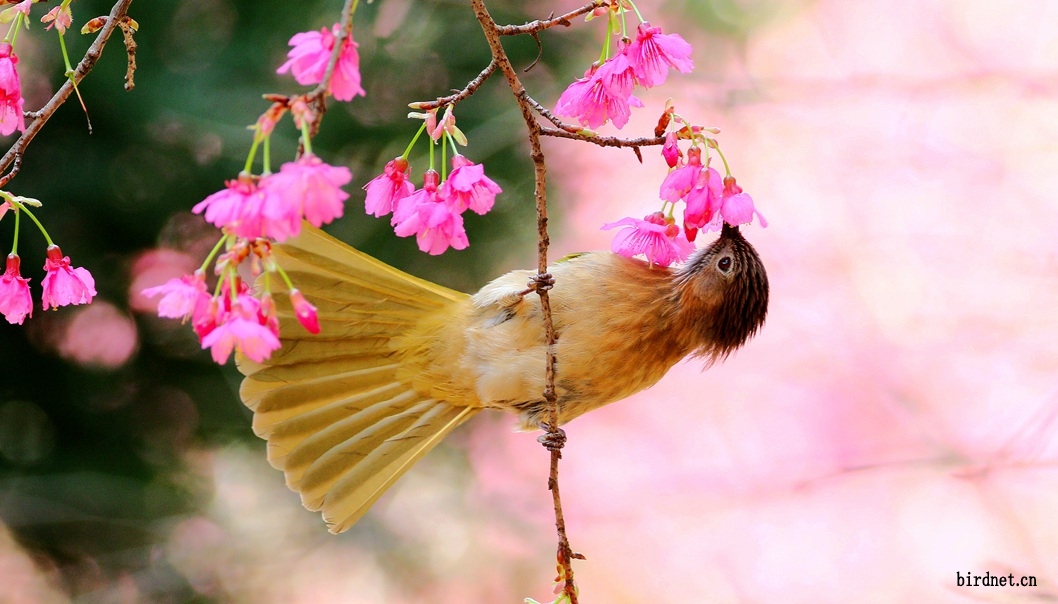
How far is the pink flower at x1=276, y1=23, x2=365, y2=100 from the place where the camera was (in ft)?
3.27

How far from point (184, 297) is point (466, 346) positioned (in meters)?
0.94

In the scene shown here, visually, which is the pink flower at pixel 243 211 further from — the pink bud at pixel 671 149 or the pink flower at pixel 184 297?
the pink bud at pixel 671 149

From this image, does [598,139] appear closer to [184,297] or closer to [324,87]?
[324,87]

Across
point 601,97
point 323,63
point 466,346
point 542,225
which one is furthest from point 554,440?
point 323,63

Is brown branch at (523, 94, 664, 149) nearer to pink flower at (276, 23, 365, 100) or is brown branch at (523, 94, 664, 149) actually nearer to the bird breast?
pink flower at (276, 23, 365, 100)

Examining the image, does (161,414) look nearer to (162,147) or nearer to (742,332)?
(162,147)

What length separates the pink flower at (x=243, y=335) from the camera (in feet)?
3.15

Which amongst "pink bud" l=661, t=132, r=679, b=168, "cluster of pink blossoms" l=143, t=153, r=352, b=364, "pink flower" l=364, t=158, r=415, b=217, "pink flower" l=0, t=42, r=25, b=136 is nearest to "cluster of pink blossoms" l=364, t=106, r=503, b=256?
"pink flower" l=364, t=158, r=415, b=217

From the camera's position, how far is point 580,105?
138 centimetres

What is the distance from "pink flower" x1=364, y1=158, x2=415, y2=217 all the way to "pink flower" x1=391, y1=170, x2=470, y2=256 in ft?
0.06

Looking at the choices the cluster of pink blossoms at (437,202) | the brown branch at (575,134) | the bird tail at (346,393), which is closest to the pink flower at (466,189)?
the cluster of pink blossoms at (437,202)

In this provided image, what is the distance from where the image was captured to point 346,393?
1940 mm

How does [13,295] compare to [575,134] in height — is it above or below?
below

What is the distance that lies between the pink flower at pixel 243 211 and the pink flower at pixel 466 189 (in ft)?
1.34
